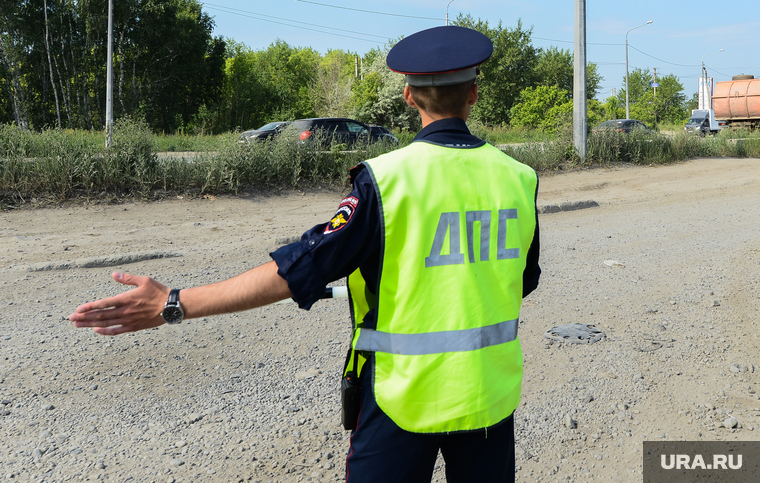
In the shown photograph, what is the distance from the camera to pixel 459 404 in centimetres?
155

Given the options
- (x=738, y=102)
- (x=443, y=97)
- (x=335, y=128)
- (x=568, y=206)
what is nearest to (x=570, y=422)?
(x=443, y=97)

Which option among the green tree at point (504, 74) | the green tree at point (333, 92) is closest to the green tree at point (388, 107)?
Answer: the green tree at point (333, 92)

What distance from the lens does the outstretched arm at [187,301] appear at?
4.91ft

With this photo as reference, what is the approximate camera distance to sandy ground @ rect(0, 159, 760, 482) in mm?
3061

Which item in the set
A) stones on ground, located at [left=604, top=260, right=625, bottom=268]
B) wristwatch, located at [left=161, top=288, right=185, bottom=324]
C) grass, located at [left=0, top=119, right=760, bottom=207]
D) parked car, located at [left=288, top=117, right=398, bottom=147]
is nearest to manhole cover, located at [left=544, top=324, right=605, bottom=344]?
stones on ground, located at [left=604, top=260, right=625, bottom=268]

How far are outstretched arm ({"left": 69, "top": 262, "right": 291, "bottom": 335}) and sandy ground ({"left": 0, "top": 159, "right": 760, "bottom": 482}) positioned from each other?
1.65 m

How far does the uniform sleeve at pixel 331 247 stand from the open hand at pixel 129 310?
1.06ft

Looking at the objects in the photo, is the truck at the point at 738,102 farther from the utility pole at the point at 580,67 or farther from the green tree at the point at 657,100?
the green tree at the point at 657,100

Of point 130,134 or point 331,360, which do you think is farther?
point 130,134

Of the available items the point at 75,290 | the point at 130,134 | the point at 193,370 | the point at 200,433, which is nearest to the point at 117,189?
the point at 130,134

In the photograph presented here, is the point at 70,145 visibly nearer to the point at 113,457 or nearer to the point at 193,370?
the point at 193,370

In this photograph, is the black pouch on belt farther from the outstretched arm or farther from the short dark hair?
the short dark hair

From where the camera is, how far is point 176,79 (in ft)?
141

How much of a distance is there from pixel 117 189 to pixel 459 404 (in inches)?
396
